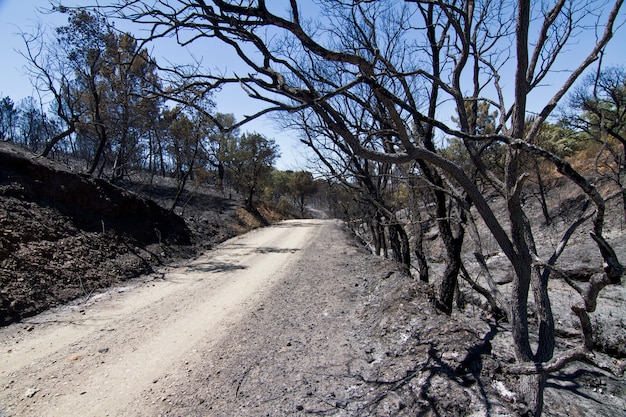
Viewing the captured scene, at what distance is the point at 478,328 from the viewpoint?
5516 mm

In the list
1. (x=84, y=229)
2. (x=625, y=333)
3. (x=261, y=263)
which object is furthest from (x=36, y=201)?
(x=625, y=333)

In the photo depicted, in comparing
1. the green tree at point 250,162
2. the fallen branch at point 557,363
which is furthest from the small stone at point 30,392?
the green tree at point 250,162

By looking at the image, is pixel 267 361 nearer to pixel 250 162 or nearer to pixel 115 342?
pixel 115 342

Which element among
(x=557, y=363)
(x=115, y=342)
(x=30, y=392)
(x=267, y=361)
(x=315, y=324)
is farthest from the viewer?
(x=315, y=324)

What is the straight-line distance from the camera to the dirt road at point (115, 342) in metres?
3.31

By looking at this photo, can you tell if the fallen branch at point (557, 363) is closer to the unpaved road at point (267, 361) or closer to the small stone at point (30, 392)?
the unpaved road at point (267, 361)

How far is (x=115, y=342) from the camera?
14.9ft

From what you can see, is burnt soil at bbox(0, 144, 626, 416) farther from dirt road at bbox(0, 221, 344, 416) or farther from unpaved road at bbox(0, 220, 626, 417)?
dirt road at bbox(0, 221, 344, 416)

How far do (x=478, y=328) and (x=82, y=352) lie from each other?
570cm

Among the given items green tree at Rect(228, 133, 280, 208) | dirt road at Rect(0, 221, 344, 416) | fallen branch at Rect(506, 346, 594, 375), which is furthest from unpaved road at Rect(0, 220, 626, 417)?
green tree at Rect(228, 133, 280, 208)

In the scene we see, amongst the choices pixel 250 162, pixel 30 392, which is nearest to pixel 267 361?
pixel 30 392

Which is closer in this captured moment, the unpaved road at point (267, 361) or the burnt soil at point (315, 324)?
the unpaved road at point (267, 361)

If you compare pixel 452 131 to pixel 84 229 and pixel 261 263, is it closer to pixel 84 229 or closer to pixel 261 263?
pixel 261 263

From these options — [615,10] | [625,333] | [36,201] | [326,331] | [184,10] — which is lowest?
[625,333]
